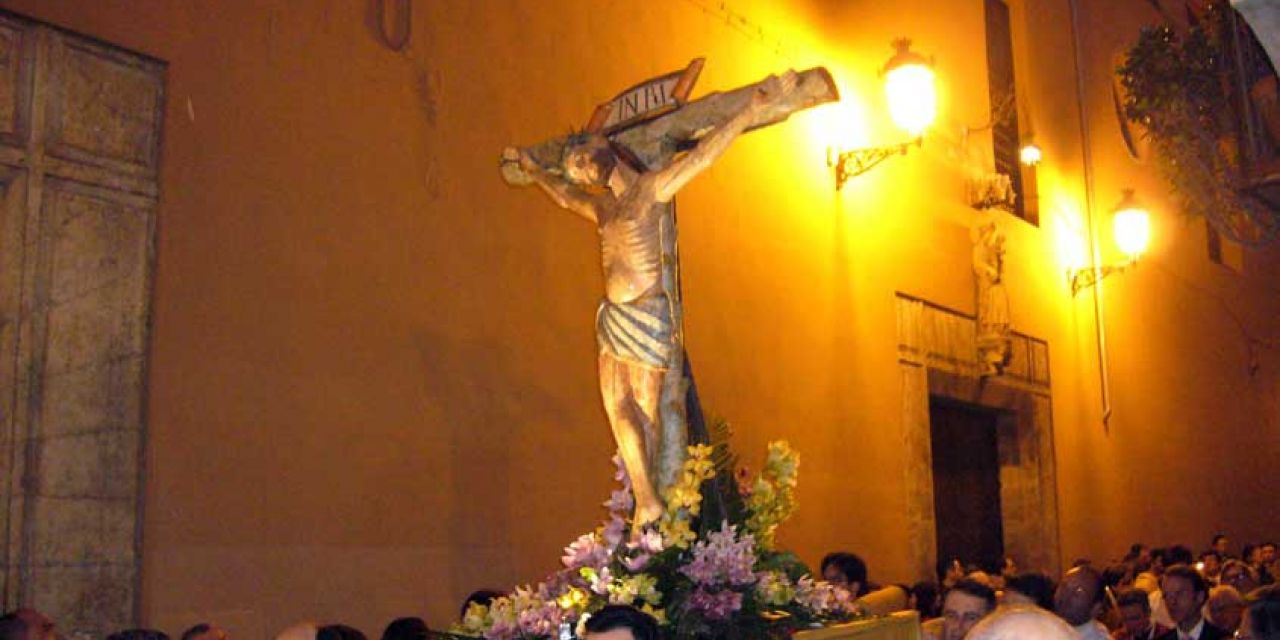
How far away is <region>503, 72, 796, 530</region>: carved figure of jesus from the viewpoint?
174 inches

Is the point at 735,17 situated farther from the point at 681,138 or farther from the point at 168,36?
the point at 681,138

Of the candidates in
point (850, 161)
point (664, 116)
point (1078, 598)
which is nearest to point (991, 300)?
point (850, 161)

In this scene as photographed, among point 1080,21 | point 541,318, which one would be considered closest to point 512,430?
point 541,318

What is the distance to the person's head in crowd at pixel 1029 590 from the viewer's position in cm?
541

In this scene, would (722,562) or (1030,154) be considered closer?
(722,562)

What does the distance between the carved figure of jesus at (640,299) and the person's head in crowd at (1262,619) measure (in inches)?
64.4

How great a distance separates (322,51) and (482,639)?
138 inches

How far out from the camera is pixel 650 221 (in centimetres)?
457

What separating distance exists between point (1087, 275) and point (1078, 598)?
30.5 ft

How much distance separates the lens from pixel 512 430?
7.61m

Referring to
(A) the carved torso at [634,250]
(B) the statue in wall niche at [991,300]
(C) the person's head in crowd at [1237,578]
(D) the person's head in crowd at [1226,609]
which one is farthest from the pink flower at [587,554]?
(B) the statue in wall niche at [991,300]

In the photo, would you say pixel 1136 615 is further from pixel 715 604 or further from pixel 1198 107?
→ pixel 715 604

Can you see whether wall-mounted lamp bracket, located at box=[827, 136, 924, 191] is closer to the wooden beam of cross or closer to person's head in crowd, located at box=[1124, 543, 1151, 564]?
person's head in crowd, located at box=[1124, 543, 1151, 564]

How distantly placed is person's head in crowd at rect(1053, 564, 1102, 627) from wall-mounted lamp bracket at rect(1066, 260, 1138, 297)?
9007mm
